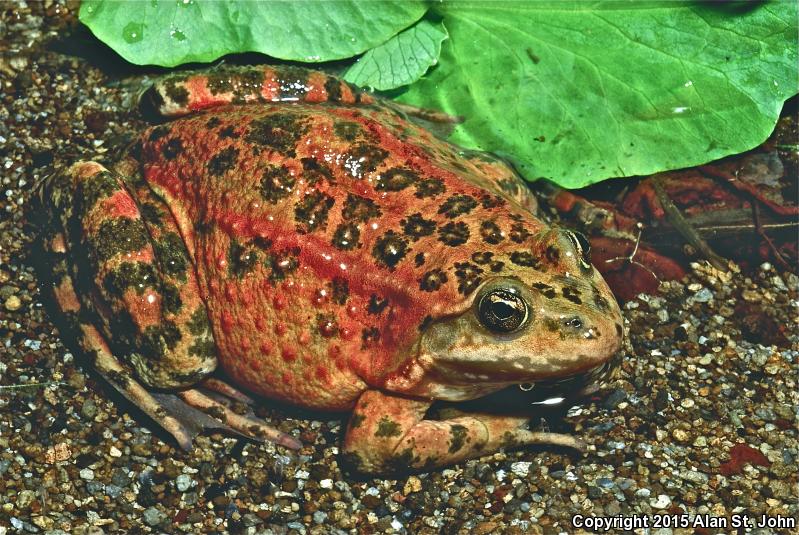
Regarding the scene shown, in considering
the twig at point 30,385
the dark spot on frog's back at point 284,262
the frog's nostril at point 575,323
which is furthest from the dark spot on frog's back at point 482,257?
the twig at point 30,385

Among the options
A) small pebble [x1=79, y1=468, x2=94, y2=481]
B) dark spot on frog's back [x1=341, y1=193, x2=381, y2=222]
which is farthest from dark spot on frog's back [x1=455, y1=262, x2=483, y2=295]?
small pebble [x1=79, y1=468, x2=94, y2=481]

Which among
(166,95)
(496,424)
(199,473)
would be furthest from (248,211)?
(496,424)

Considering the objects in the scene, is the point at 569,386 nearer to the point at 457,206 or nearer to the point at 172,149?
the point at 457,206

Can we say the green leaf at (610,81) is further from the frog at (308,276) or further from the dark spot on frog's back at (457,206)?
the dark spot on frog's back at (457,206)

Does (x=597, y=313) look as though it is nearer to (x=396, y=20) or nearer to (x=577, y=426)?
(x=577, y=426)

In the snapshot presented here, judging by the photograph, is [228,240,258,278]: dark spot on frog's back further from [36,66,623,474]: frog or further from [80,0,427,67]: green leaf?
[80,0,427,67]: green leaf
